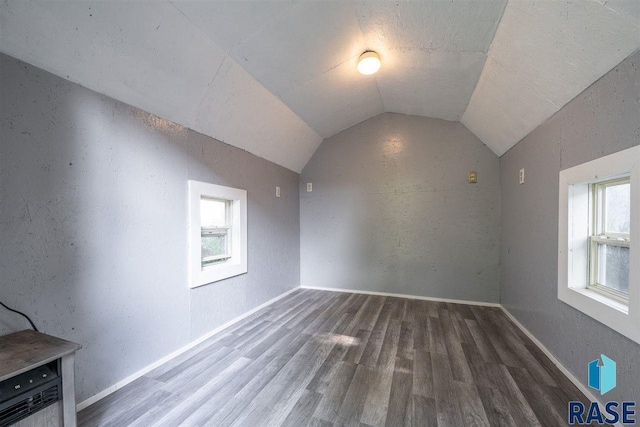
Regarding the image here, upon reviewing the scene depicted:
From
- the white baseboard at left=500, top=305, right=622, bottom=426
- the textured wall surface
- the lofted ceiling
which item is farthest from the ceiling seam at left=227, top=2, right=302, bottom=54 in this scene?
the white baseboard at left=500, top=305, right=622, bottom=426

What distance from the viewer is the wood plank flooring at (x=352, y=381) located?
1.48 metres

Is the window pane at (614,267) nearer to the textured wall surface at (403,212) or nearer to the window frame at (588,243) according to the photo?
the window frame at (588,243)

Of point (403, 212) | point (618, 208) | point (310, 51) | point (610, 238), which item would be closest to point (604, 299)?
point (610, 238)

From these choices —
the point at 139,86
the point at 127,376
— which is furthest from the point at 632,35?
the point at 127,376

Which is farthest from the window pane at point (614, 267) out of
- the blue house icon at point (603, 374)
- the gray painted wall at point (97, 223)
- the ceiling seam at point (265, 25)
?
the gray painted wall at point (97, 223)

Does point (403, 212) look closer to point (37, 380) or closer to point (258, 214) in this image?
point (258, 214)

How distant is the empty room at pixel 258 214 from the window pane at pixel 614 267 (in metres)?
0.01

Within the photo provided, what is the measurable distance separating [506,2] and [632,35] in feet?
2.30

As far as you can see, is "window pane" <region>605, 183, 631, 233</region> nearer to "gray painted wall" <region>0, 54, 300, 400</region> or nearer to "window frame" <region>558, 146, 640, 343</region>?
"window frame" <region>558, 146, 640, 343</region>

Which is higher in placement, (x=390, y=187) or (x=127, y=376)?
(x=390, y=187)

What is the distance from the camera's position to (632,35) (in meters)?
1.26

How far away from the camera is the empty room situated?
1.35 metres

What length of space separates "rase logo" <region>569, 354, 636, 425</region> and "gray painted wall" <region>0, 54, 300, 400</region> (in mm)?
2909

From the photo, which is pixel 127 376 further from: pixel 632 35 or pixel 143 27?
pixel 632 35
